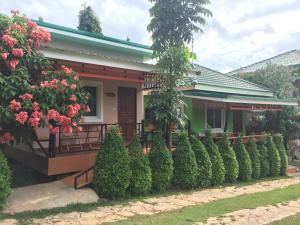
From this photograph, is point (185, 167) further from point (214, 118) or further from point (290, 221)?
point (214, 118)

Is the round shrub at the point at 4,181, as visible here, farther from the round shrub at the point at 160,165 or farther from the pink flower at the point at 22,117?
the round shrub at the point at 160,165

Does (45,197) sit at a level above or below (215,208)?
above

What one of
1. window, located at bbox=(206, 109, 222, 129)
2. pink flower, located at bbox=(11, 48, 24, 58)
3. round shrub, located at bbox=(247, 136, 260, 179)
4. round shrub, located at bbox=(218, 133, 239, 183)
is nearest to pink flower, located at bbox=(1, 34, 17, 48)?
pink flower, located at bbox=(11, 48, 24, 58)

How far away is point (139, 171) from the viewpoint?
8.97 metres

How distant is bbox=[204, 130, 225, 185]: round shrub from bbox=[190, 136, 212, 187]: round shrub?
1.14ft

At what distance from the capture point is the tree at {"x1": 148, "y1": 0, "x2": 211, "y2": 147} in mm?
10305

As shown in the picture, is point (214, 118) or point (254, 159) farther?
point (214, 118)

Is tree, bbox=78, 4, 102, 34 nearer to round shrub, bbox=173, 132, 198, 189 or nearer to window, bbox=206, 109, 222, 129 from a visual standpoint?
window, bbox=206, 109, 222, 129

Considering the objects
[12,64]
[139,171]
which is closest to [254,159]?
[139,171]

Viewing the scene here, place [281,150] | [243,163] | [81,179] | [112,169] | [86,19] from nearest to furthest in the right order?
[112,169] → [81,179] → [243,163] → [281,150] → [86,19]

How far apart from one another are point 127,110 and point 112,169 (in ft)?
16.6

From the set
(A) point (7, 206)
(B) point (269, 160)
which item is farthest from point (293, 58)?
(A) point (7, 206)

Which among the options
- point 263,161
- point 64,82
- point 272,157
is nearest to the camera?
point 64,82

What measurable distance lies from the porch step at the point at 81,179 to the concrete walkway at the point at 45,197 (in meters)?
0.18
